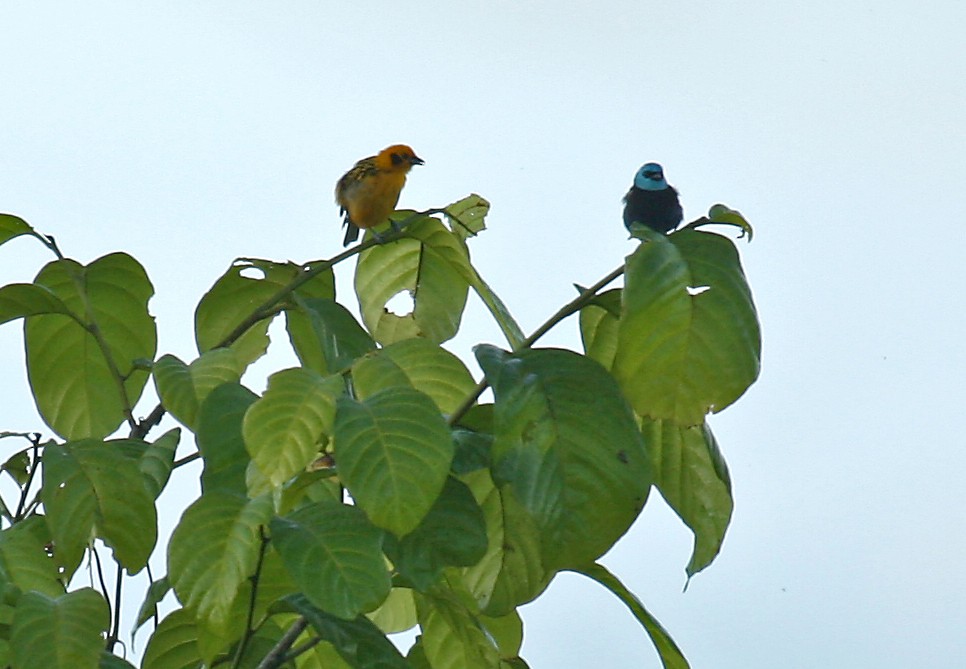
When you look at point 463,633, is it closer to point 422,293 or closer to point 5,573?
point 5,573

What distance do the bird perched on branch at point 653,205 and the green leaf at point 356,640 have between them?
246cm

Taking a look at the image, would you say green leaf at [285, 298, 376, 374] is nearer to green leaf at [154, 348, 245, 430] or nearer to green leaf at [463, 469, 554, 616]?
green leaf at [154, 348, 245, 430]

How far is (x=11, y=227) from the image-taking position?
5.72ft

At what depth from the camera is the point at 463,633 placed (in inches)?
56.5

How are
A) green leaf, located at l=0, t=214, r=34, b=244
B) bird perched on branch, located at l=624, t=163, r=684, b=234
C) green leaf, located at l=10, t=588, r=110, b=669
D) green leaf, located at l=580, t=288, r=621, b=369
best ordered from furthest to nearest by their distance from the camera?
bird perched on branch, located at l=624, t=163, r=684, b=234
green leaf, located at l=0, t=214, r=34, b=244
green leaf, located at l=580, t=288, r=621, b=369
green leaf, located at l=10, t=588, r=110, b=669

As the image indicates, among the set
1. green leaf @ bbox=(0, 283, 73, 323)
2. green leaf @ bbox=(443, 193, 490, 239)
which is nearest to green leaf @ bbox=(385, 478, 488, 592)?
green leaf @ bbox=(0, 283, 73, 323)

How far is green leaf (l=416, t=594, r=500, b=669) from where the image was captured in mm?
1424

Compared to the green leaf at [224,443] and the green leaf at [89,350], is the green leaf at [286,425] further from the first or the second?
the green leaf at [89,350]

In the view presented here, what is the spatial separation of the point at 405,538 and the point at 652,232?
0.42 m

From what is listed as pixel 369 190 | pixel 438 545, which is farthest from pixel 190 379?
pixel 369 190

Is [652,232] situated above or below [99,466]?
above

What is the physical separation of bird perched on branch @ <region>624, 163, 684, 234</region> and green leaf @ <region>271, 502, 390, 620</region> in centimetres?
250

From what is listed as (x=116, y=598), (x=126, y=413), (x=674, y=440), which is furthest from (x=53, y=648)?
(x=674, y=440)

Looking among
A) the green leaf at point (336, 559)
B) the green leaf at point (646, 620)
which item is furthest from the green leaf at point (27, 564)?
the green leaf at point (646, 620)
